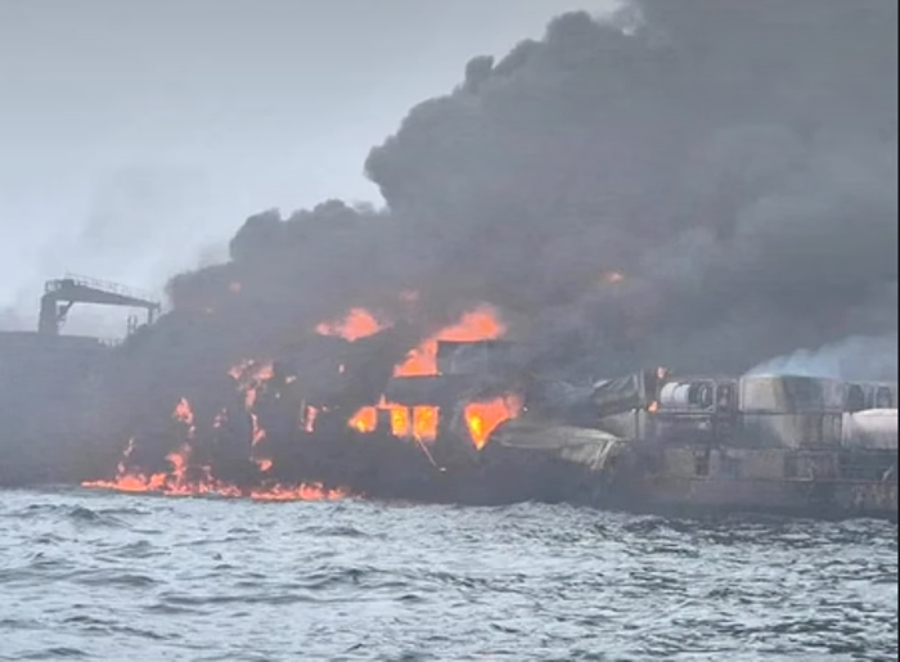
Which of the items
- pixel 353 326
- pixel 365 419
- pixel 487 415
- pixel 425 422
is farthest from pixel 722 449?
pixel 353 326

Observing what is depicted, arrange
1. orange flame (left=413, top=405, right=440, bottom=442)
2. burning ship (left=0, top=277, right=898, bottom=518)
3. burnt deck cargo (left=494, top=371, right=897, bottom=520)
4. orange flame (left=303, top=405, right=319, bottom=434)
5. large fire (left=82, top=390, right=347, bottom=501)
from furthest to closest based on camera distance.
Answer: orange flame (left=303, top=405, right=319, bottom=434)
large fire (left=82, top=390, right=347, bottom=501)
orange flame (left=413, top=405, right=440, bottom=442)
burning ship (left=0, top=277, right=898, bottom=518)
burnt deck cargo (left=494, top=371, right=897, bottom=520)

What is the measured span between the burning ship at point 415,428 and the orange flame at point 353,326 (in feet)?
0.59

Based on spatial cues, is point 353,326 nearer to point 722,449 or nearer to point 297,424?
point 297,424

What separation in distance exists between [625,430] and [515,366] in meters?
20.5

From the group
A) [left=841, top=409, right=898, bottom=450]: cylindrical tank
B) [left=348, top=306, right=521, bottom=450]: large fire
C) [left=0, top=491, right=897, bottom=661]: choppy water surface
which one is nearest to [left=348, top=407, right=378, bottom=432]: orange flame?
[left=348, top=306, right=521, bottom=450]: large fire

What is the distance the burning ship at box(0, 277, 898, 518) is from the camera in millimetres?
79750

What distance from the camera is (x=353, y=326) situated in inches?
5310

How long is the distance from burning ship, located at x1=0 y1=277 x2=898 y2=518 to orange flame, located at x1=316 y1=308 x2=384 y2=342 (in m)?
0.18

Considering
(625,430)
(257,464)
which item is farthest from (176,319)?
(625,430)

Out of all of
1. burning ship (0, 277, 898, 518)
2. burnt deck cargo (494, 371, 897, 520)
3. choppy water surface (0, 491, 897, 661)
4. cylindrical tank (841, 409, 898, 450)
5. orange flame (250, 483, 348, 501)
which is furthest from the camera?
orange flame (250, 483, 348, 501)

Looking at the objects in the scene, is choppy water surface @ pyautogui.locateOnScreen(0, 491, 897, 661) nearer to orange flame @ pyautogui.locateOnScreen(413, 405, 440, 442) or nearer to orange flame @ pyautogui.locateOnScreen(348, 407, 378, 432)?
orange flame @ pyautogui.locateOnScreen(413, 405, 440, 442)

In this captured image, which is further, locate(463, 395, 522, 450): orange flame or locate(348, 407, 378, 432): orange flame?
locate(348, 407, 378, 432): orange flame

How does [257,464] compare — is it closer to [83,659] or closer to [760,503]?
[760,503]

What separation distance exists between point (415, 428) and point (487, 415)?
9408mm
